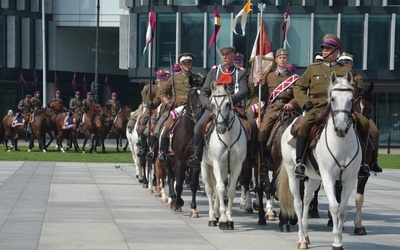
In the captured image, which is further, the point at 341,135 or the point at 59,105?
the point at 59,105

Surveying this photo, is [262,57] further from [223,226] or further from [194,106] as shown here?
[223,226]

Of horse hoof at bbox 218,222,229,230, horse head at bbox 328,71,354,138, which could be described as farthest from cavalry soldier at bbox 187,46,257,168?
horse head at bbox 328,71,354,138

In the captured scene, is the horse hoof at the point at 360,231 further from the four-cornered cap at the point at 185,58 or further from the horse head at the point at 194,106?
the four-cornered cap at the point at 185,58

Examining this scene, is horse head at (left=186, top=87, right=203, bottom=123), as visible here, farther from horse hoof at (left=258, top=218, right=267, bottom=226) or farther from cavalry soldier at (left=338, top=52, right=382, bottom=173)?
cavalry soldier at (left=338, top=52, right=382, bottom=173)

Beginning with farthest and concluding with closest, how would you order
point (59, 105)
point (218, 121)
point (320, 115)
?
point (59, 105) → point (218, 121) → point (320, 115)

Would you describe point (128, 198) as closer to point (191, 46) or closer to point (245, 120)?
point (245, 120)

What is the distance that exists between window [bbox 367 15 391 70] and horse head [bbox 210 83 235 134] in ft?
146

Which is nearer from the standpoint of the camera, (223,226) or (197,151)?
(223,226)

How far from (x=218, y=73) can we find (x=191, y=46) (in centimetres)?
4482

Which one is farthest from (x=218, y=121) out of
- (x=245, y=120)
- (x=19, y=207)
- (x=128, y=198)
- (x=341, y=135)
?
(x=128, y=198)

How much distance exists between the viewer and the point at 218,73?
1742cm

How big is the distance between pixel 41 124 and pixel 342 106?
36.2 metres

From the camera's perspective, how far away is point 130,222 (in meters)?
16.6

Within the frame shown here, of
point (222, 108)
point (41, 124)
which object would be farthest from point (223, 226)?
point (41, 124)
